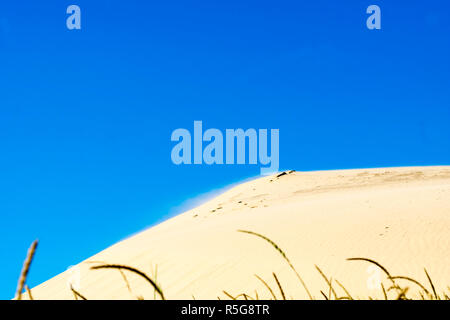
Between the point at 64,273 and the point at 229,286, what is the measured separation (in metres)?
8.52

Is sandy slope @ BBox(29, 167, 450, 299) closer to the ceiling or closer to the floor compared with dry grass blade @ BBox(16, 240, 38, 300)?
closer to the floor

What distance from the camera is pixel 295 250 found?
18.1m

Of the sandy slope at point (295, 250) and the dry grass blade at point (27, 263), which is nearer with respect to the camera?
the dry grass blade at point (27, 263)

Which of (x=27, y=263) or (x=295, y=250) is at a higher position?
(x=27, y=263)

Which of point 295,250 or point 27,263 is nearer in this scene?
point 27,263

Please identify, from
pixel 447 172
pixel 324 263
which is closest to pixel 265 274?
pixel 324 263

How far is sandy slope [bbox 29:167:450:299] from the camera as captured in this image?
1527 centimetres

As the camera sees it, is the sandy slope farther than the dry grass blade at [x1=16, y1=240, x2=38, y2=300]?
Yes

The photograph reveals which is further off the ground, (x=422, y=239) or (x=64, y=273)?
(x=422, y=239)

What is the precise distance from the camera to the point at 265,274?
15.5 metres

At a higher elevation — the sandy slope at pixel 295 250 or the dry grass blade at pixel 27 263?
the dry grass blade at pixel 27 263

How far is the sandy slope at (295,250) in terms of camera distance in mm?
15273
